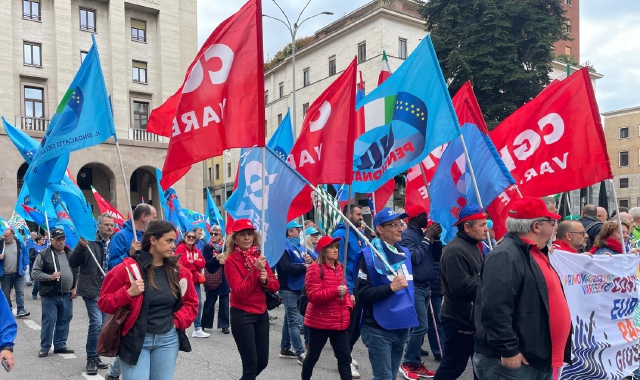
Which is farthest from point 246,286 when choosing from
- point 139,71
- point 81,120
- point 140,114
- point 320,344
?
point 139,71

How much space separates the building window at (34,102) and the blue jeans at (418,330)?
105ft

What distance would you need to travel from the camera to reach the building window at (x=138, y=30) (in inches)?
1417

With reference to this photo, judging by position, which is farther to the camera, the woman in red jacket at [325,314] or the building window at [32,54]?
the building window at [32,54]

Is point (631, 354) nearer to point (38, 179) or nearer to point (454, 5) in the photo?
point (38, 179)

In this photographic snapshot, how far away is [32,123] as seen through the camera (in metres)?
31.9

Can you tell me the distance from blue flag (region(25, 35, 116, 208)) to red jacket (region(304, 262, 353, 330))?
9.81ft

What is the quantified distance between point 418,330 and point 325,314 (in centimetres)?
165

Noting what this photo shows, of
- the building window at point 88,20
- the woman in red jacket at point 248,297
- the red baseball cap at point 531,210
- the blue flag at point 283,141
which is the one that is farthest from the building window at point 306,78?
the red baseball cap at point 531,210

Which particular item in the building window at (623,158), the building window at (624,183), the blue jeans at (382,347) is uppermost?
the building window at (623,158)

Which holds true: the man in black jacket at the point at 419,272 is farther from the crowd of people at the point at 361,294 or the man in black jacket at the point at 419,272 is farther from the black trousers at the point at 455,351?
the black trousers at the point at 455,351

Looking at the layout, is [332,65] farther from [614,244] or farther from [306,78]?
[614,244]

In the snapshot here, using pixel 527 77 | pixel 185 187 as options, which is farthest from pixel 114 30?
pixel 527 77

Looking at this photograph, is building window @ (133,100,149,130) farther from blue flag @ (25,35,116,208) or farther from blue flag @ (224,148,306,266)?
blue flag @ (224,148,306,266)

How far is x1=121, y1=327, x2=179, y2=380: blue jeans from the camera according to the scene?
156 inches
